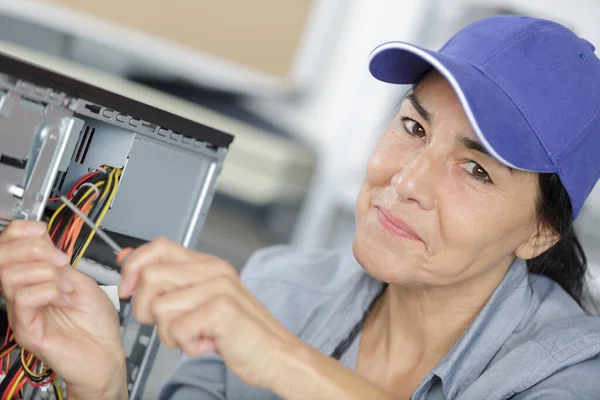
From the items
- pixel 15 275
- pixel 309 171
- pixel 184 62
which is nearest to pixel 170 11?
pixel 184 62

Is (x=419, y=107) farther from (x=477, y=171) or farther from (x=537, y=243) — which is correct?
(x=537, y=243)

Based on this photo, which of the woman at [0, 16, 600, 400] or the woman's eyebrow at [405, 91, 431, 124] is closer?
the woman at [0, 16, 600, 400]

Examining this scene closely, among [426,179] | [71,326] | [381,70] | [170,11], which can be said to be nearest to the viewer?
[71,326]

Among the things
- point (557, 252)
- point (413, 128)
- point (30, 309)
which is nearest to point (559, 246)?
point (557, 252)

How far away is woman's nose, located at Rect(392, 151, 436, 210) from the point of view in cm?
96

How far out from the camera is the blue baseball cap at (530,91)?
914 mm

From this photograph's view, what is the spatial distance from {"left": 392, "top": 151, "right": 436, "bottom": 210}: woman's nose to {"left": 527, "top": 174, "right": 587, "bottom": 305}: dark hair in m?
0.15

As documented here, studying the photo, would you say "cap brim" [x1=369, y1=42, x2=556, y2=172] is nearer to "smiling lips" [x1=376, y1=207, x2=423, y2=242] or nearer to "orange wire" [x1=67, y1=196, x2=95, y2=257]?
"smiling lips" [x1=376, y1=207, x2=423, y2=242]

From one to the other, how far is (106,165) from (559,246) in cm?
67

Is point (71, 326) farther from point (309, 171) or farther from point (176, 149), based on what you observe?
point (309, 171)

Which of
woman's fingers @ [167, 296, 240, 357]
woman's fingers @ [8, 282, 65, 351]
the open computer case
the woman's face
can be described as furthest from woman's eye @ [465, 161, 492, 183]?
woman's fingers @ [8, 282, 65, 351]

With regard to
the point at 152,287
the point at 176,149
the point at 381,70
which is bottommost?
the point at 152,287

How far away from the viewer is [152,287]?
2.28 feet

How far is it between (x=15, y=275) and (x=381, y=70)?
1.85 feet
